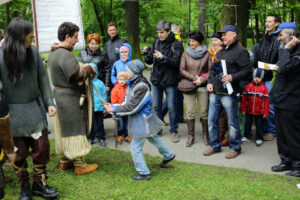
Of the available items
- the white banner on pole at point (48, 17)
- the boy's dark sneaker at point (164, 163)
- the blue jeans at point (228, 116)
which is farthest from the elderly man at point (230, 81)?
the white banner on pole at point (48, 17)

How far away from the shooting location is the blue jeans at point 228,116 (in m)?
5.38

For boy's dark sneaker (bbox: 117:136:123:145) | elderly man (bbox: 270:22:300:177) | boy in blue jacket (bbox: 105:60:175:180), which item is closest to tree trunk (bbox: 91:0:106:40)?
boy's dark sneaker (bbox: 117:136:123:145)

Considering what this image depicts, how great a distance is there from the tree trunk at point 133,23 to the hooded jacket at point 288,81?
399 inches

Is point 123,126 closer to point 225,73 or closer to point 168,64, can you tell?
point 168,64

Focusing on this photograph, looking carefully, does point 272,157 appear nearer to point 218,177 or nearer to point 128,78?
point 218,177

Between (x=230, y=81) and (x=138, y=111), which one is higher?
(x=230, y=81)

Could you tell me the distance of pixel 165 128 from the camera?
7.31 meters

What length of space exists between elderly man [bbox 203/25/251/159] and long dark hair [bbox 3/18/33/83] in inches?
123

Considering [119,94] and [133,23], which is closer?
[119,94]

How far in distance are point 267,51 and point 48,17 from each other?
3909 millimetres

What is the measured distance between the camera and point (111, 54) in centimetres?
695

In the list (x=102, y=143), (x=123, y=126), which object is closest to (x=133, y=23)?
(x=123, y=126)

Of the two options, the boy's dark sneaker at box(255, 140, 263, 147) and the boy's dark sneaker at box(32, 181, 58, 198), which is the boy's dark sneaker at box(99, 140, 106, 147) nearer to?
the boy's dark sneaker at box(32, 181, 58, 198)

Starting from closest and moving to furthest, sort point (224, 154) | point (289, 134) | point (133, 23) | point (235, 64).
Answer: point (289, 134) → point (235, 64) → point (224, 154) → point (133, 23)
